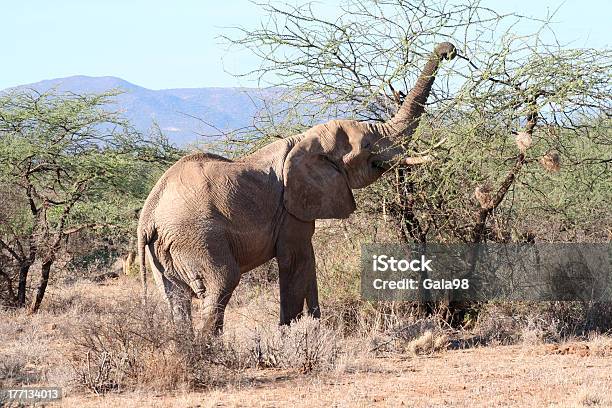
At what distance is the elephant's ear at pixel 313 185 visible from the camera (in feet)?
35.2

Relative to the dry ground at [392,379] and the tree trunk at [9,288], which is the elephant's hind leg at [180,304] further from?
the tree trunk at [9,288]

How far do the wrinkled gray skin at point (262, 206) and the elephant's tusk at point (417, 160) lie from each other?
217 millimetres

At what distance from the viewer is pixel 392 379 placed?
9148 mm

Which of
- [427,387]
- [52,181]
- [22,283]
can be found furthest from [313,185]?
[52,181]

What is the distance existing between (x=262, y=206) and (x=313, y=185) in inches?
24.7

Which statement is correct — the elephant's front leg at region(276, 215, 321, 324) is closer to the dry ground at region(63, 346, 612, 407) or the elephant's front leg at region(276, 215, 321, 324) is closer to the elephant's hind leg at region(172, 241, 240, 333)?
the elephant's hind leg at region(172, 241, 240, 333)

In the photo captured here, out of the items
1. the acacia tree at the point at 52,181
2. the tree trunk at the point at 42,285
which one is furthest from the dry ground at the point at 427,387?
the acacia tree at the point at 52,181

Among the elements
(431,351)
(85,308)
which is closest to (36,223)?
(85,308)

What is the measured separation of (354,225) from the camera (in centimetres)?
1263

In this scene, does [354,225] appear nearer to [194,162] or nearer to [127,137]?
[194,162]

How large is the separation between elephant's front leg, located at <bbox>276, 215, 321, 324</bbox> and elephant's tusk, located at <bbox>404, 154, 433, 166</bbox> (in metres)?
1.30

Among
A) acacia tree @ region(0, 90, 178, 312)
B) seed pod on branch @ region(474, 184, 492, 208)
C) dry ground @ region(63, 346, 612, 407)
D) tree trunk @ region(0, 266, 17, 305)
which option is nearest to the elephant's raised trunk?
seed pod on branch @ region(474, 184, 492, 208)

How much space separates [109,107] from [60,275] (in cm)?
406

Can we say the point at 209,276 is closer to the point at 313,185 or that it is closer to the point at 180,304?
the point at 180,304
